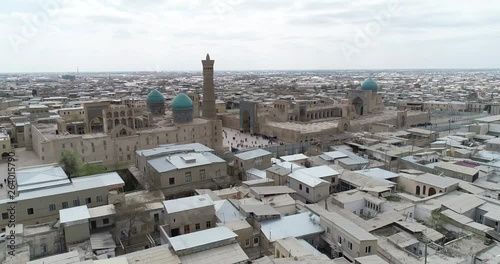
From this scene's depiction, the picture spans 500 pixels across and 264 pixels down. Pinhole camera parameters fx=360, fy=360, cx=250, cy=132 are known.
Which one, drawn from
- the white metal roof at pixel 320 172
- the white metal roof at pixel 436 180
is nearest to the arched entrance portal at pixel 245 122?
the white metal roof at pixel 320 172

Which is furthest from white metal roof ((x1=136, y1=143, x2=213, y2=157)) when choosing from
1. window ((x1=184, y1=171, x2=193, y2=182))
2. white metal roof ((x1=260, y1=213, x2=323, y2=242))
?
white metal roof ((x1=260, y1=213, x2=323, y2=242))

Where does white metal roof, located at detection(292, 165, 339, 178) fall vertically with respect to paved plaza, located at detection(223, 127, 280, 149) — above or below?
above

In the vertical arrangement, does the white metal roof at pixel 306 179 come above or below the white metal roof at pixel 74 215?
above

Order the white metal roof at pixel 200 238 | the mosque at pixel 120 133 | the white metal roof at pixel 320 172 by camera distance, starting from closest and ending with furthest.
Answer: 1. the white metal roof at pixel 200 238
2. the white metal roof at pixel 320 172
3. the mosque at pixel 120 133

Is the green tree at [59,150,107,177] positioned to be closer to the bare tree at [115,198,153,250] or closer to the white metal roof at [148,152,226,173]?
the white metal roof at [148,152,226,173]

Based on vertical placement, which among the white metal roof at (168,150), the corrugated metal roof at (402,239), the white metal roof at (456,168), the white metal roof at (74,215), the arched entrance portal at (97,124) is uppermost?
the arched entrance portal at (97,124)

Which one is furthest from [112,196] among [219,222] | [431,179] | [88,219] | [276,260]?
[431,179]

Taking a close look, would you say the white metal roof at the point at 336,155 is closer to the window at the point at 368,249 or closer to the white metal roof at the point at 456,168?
the white metal roof at the point at 456,168
